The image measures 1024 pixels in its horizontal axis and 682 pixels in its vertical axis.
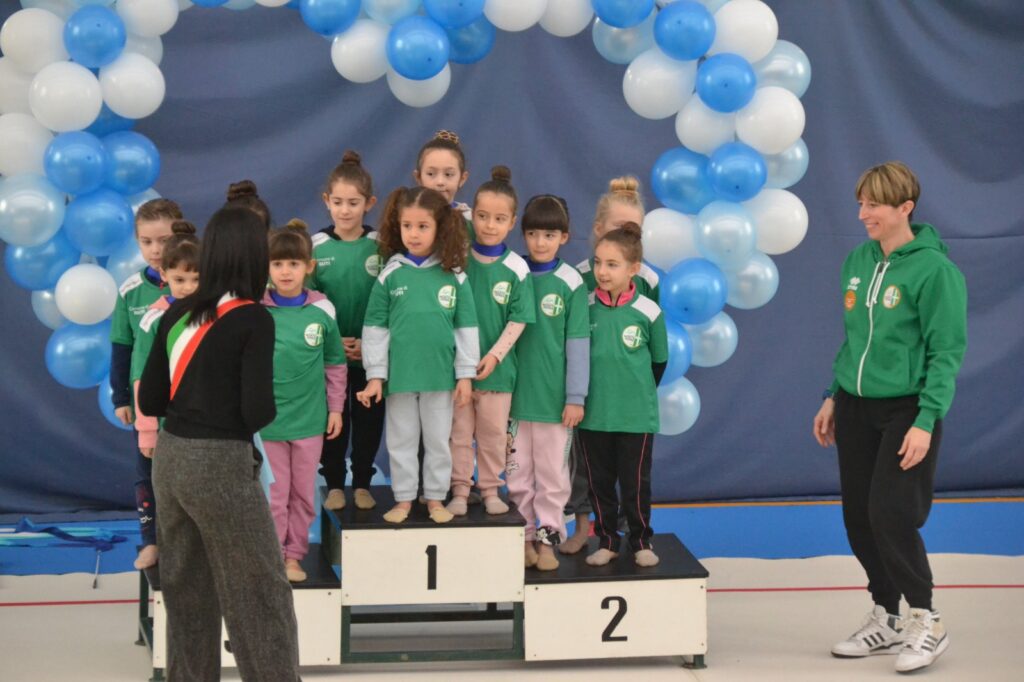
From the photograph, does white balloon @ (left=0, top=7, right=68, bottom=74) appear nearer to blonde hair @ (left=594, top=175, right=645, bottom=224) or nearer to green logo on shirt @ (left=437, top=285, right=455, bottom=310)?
green logo on shirt @ (left=437, top=285, right=455, bottom=310)

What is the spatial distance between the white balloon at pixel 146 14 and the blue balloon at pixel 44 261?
0.75 meters

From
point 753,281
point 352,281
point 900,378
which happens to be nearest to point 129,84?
point 352,281

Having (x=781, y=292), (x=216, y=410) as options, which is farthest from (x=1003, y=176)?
(x=216, y=410)

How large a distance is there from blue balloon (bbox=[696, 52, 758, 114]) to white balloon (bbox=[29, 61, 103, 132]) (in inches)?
80.1

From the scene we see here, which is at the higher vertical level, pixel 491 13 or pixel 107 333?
pixel 491 13

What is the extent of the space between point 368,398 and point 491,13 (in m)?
1.41

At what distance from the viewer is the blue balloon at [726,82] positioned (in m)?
4.41

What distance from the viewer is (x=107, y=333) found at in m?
4.52

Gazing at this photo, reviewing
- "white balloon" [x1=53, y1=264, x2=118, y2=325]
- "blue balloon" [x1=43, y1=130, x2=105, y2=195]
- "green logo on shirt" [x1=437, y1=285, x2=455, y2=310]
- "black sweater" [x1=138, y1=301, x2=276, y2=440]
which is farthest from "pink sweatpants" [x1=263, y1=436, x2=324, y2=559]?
"blue balloon" [x1=43, y1=130, x2=105, y2=195]

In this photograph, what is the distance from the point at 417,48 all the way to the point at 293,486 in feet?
4.77

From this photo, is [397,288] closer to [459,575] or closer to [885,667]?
[459,575]

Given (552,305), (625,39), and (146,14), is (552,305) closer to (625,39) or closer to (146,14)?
(625,39)

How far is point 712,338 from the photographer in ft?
15.7

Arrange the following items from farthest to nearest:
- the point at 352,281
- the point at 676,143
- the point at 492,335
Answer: the point at 676,143
the point at 352,281
the point at 492,335
